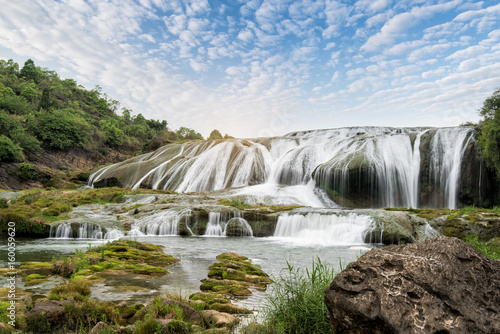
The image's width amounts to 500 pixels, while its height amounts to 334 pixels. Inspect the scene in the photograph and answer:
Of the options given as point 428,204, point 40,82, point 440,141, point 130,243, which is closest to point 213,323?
point 130,243

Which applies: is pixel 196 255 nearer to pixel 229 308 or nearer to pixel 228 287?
pixel 228 287

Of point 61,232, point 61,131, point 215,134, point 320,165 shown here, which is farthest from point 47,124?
point 320,165

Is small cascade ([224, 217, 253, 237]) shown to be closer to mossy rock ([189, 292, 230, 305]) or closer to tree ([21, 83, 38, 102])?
mossy rock ([189, 292, 230, 305])

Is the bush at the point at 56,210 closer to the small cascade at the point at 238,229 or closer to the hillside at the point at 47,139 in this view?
the small cascade at the point at 238,229

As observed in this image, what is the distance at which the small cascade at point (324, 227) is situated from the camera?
1458cm

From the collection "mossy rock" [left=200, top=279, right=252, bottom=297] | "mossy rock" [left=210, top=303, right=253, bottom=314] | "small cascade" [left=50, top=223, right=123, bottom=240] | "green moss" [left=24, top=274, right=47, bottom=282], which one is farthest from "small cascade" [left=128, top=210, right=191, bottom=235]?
"mossy rock" [left=210, top=303, right=253, bottom=314]

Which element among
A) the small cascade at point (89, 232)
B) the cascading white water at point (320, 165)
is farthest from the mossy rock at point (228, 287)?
the cascading white water at point (320, 165)

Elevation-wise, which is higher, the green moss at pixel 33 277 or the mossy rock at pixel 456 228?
the mossy rock at pixel 456 228

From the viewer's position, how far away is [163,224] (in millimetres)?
17125

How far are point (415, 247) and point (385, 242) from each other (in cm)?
1212

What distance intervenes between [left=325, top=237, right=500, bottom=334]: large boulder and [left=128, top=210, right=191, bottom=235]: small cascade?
15.1 m

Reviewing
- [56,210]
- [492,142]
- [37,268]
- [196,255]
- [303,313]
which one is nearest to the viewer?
[303,313]

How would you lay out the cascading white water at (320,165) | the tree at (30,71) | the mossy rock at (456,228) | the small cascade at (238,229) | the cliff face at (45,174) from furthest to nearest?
the tree at (30,71) → the cliff face at (45,174) → the cascading white water at (320,165) → the small cascade at (238,229) → the mossy rock at (456,228)

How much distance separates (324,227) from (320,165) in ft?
40.0
